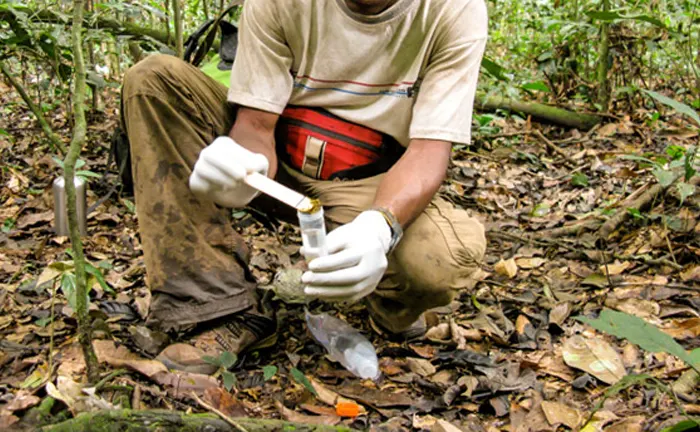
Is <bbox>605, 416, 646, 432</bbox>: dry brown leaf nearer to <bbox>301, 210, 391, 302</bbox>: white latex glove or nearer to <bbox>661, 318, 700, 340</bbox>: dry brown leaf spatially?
<bbox>661, 318, 700, 340</bbox>: dry brown leaf

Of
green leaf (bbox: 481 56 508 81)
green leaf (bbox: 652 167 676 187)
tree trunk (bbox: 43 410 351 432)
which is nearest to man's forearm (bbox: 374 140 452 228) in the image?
tree trunk (bbox: 43 410 351 432)

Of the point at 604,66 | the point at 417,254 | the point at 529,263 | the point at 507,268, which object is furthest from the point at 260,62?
the point at 604,66

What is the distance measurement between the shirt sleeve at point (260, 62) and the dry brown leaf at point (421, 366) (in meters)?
0.94

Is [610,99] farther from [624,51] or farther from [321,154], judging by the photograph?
[321,154]

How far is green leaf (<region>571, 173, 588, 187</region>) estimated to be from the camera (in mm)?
3764

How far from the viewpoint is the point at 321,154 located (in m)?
2.38

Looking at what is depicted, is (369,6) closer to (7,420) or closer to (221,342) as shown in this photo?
(221,342)

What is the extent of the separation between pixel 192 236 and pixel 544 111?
3.48m

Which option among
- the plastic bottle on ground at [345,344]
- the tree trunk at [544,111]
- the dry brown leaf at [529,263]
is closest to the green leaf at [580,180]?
the dry brown leaf at [529,263]

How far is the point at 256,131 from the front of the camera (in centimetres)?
227

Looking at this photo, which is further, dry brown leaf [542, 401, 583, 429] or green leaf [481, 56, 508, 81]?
green leaf [481, 56, 508, 81]

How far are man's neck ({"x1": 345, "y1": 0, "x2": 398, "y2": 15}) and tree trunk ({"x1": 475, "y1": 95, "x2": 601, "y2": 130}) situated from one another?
112 inches

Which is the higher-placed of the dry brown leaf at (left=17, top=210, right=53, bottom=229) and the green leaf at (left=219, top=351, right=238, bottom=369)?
the green leaf at (left=219, top=351, right=238, bottom=369)

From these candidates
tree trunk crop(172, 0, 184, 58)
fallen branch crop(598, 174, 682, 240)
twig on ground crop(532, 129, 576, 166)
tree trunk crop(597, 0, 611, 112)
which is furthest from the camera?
tree trunk crop(597, 0, 611, 112)
